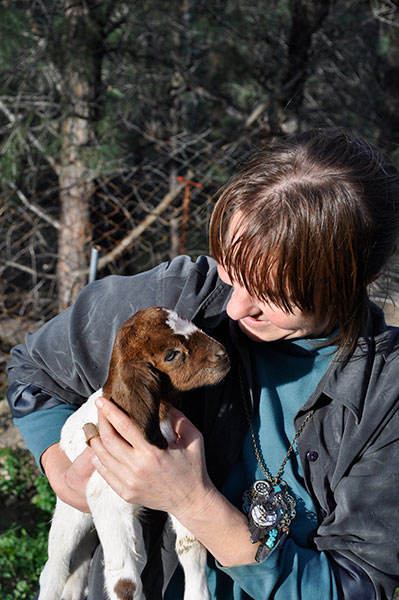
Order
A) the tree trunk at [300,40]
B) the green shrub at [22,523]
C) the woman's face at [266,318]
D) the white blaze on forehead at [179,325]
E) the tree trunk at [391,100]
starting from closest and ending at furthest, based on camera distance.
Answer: the woman's face at [266,318]
the white blaze on forehead at [179,325]
the green shrub at [22,523]
the tree trunk at [300,40]
the tree trunk at [391,100]

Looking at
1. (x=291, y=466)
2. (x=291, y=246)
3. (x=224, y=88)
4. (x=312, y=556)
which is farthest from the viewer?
(x=224, y=88)

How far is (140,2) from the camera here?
17.6ft

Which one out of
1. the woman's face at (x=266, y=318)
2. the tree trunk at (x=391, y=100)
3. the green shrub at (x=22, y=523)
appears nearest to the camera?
the woman's face at (x=266, y=318)

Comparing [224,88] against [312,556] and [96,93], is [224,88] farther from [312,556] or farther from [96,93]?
[312,556]

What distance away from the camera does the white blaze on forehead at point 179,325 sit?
175cm

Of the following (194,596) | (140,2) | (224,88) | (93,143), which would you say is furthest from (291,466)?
(224,88)

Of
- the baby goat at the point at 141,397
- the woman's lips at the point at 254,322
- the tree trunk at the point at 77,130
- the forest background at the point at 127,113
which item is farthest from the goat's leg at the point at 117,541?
the tree trunk at the point at 77,130

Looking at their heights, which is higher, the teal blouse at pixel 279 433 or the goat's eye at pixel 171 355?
the goat's eye at pixel 171 355

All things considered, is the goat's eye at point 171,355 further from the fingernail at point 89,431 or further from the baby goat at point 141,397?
the fingernail at point 89,431

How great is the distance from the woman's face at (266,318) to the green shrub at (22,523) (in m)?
2.05

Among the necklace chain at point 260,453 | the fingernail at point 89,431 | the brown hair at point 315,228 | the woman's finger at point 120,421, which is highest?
the brown hair at point 315,228

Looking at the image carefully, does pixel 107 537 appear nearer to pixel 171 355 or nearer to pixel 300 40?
pixel 171 355

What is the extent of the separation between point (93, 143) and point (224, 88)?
11.0 ft

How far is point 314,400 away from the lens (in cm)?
159
